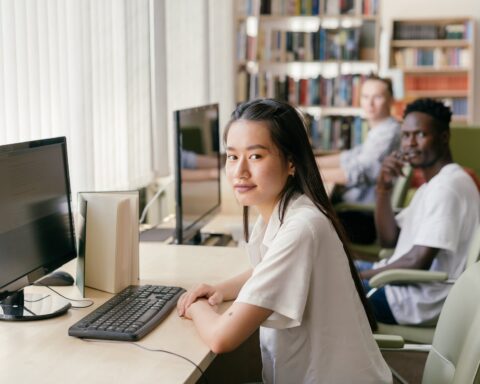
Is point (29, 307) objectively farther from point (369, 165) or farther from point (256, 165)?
point (369, 165)

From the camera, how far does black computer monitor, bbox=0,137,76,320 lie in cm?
188

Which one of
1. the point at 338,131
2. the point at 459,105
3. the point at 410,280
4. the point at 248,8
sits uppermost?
the point at 248,8

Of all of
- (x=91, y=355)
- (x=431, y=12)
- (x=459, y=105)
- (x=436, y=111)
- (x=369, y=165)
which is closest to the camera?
(x=91, y=355)

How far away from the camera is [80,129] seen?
3.18m

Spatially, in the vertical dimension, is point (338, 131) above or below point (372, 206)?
above

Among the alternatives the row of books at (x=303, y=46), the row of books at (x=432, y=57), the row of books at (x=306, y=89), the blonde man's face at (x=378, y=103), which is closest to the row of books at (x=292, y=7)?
the row of books at (x=303, y=46)

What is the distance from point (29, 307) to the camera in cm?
204

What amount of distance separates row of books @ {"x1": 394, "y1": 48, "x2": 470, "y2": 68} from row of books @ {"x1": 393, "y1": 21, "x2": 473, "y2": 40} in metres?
0.12

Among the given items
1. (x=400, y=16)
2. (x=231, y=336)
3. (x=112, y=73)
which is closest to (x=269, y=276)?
(x=231, y=336)

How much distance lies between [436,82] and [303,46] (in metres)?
2.40

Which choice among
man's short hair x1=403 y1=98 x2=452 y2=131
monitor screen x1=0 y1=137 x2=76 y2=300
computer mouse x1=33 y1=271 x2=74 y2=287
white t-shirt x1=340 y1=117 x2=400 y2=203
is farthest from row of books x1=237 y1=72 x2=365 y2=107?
monitor screen x1=0 y1=137 x2=76 y2=300

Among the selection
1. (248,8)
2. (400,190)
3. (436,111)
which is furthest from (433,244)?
(248,8)

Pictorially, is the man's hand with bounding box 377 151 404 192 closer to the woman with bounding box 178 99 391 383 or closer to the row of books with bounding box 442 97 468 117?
the woman with bounding box 178 99 391 383

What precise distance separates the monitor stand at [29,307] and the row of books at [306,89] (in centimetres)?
442
